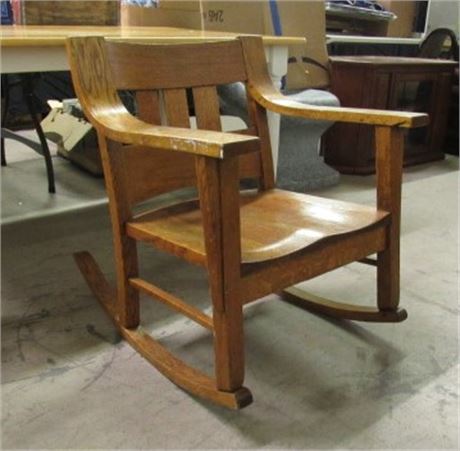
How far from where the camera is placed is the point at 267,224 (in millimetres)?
1067

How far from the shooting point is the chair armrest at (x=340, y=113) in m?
1.02

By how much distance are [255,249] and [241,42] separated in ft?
2.00

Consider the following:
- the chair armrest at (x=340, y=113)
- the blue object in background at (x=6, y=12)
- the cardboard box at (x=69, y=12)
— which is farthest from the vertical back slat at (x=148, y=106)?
the blue object in background at (x=6, y=12)

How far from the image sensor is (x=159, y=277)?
5.05ft

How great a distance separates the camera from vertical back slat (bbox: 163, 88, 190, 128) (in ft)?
3.77

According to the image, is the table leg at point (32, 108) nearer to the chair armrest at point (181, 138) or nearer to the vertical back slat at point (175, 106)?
the vertical back slat at point (175, 106)

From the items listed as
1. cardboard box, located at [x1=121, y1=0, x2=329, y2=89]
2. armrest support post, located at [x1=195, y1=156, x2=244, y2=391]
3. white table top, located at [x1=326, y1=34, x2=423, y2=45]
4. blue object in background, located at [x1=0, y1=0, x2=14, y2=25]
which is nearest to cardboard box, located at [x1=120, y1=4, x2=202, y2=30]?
cardboard box, located at [x1=121, y1=0, x2=329, y2=89]

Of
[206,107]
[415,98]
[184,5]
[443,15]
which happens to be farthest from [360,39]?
[206,107]

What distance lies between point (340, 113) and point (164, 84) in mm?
396

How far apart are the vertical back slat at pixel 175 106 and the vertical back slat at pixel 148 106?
0.03 meters

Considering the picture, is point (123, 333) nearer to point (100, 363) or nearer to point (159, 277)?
point (100, 363)

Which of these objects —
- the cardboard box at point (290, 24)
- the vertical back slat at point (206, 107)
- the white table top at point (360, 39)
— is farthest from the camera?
the white table top at point (360, 39)

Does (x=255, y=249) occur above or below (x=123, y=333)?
above

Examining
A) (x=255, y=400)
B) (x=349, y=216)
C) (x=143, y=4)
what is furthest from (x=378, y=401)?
(x=143, y=4)
